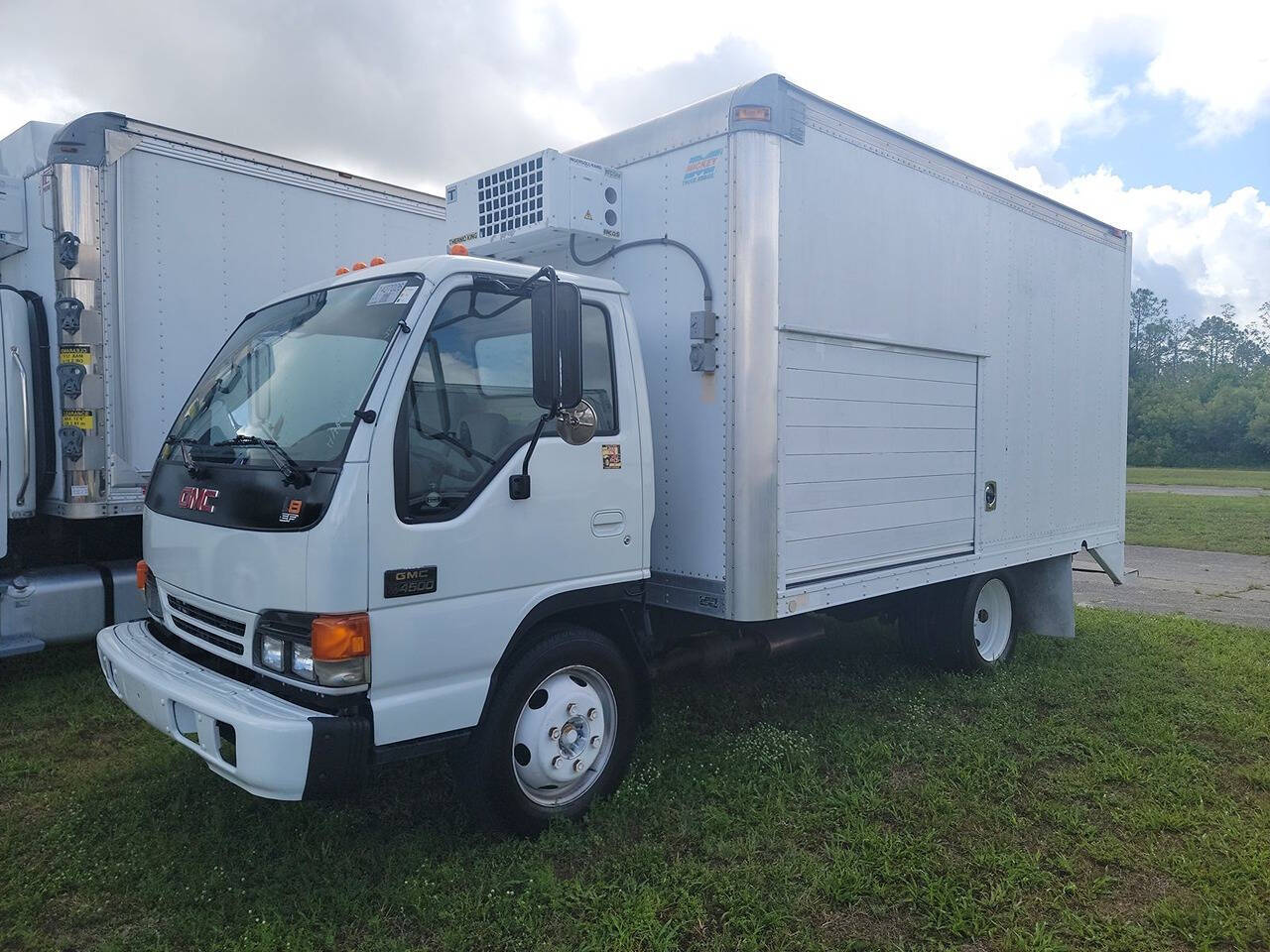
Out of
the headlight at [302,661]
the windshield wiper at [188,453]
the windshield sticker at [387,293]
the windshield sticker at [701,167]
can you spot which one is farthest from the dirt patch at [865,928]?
the windshield sticker at [701,167]

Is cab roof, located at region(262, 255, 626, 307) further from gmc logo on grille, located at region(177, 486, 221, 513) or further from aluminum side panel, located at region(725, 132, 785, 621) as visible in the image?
gmc logo on grille, located at region(177, 486, 221, 513)

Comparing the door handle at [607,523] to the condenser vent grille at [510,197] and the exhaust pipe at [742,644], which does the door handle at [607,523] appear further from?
the condenser vent grille at [510,197]

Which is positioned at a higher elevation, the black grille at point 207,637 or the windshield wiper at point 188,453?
the windshield wiper at point 188,453

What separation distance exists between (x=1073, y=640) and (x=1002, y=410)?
103 inches

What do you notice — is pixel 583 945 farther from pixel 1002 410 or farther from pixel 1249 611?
pixel 1249 611

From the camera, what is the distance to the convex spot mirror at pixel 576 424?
12.5 ft

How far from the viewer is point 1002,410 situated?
629 centimetres

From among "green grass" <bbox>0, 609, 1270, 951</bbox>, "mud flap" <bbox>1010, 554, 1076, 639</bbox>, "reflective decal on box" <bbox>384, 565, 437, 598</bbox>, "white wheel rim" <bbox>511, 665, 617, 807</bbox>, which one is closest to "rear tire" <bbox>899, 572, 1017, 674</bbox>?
"green grass" <bbox>0, 609, 1270, 951</bbox>

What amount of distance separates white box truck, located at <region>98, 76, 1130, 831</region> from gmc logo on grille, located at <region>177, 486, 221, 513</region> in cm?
1

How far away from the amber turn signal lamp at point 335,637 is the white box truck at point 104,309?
349cm

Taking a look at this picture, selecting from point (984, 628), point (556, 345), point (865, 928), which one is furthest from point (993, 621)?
point (556, 345)

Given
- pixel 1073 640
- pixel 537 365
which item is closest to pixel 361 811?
pixel 537 365

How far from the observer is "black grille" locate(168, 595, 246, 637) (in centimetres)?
349

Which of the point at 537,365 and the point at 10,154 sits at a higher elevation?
the point at 10,154
